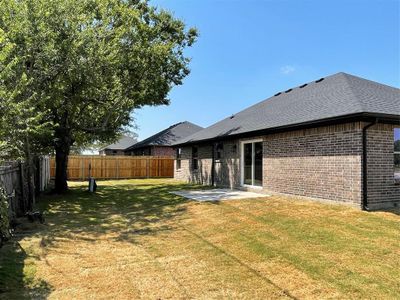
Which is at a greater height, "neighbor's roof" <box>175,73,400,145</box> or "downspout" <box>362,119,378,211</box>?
"neighbor's roof" <box>175,73,400,145</box>

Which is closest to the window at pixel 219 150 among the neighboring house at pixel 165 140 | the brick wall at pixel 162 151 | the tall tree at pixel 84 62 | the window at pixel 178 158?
the tall tree at pixel 84 62

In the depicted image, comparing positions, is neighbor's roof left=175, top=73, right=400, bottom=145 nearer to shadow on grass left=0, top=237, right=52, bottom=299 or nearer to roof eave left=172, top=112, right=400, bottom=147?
roof eave left=172, top=112, right=400, bottom=147

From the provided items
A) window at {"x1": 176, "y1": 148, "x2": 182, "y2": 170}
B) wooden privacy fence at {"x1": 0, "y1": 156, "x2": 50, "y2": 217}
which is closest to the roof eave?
wooden privacy fence at {"x1": 0, "y1": 156, "x2": 50, "y2": 217}

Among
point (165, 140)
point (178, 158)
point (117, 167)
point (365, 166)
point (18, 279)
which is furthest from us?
point (165, 140)

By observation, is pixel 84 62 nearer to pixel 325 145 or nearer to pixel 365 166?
pixel 325 145

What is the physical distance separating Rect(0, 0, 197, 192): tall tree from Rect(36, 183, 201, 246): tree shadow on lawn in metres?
2.66

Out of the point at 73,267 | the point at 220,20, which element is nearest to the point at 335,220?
the point at 73,267

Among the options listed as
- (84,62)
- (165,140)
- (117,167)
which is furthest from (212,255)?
(165,140)

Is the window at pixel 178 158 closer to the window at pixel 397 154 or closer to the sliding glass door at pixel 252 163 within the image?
the sliding glass door at pixel 252 163

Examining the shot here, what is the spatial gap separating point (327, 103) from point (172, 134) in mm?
23833

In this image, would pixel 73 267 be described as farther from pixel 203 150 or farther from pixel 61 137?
pixel 203 150

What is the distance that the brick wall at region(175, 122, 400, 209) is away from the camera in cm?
923

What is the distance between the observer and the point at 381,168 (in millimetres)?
9406

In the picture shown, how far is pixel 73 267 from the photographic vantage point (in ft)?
17.6
